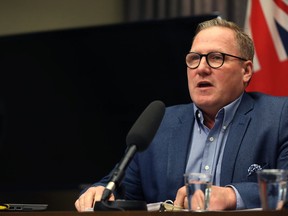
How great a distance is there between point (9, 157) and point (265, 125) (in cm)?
194

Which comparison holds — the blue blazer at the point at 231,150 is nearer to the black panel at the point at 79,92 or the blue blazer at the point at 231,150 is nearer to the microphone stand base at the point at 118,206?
the microphone stand base at the point at 118,206

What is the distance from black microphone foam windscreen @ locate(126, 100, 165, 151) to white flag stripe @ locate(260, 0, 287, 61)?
5.41ft

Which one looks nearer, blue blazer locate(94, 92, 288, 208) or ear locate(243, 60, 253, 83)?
blue blazer locate(94, 92, 288, 208)

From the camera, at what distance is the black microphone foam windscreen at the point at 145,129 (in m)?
1.53

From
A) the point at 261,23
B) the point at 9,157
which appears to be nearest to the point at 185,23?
the point at 261,23

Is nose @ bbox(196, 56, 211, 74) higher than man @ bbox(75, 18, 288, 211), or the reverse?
nose @ bbox(196, 56, 211, 74)

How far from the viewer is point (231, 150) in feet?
7.62

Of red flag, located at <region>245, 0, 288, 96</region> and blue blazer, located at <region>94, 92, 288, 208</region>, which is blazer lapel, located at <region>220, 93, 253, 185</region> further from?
red flag, located at <region>245, 0, 288, 96</region>

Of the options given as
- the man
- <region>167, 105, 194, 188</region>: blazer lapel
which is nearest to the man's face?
the man

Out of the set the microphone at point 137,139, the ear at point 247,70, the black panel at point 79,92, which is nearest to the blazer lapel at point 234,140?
the ear at point 247,70

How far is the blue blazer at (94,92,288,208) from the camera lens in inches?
89.9

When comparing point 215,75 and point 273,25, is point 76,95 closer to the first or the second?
point 273,25

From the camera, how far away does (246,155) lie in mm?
2295

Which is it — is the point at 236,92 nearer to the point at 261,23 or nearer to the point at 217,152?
the point at 217,152
